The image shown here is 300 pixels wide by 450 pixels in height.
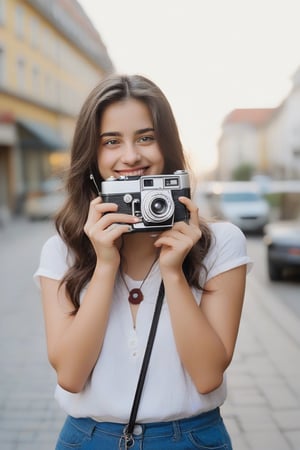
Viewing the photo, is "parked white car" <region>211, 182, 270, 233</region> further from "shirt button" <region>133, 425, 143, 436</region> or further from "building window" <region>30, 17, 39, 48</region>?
"building window" <region>30, 17, 39, 48</region>

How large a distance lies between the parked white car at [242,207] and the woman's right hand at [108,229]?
15228 millimetres

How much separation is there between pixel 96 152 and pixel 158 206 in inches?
10.9

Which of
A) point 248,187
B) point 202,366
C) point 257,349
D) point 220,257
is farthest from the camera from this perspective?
point 248,187

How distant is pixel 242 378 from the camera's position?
15.3ft

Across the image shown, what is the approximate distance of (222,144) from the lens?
94438 mm

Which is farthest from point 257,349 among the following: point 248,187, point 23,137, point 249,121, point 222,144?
point 222,144

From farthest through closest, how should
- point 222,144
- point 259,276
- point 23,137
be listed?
point 222,144, point 23,137, point 259,276

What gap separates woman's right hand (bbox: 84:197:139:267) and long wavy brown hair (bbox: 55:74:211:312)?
153 mm

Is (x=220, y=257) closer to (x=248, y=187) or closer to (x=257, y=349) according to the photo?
(x=257, y=349)

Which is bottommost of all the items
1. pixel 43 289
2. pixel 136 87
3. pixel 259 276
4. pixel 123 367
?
pixel 259 276

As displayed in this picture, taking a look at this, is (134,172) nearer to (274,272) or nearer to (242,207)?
(274,272)

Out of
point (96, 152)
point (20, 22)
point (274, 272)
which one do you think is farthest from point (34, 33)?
point (96, 152)

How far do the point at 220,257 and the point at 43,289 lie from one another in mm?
487

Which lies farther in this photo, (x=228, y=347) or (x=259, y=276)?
(x=259, y=276)
